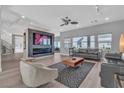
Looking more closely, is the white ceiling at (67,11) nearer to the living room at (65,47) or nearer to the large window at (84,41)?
the living room at (65,47)

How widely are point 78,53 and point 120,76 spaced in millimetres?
5611

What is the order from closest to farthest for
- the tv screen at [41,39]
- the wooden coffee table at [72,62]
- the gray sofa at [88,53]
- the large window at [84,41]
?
the wooden coffee table at [72,62], the gray sofa at [88,53], the tv screen at [41,39], the large window at [84,41]

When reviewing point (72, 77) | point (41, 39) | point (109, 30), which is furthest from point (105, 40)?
point (72, 77)

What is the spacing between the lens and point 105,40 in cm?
791

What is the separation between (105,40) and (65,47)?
190 inches

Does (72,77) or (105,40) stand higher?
(105,40)

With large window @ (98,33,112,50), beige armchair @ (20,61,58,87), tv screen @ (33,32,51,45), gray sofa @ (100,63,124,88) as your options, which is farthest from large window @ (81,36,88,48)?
beige armchair @ (20,61,58,87)

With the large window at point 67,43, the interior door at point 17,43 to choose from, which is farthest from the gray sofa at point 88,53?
the interior door at point 17,43

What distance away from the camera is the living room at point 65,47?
2.58m

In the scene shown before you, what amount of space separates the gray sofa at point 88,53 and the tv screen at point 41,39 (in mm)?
2612

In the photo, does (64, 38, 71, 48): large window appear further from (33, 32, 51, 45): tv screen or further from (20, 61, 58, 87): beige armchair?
(20, 61, 58, 87): beige armchair

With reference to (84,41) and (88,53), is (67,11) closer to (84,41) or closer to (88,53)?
(88,53)

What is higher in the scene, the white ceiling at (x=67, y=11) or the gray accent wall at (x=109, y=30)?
the white ceiling at (x=67, y=11)
